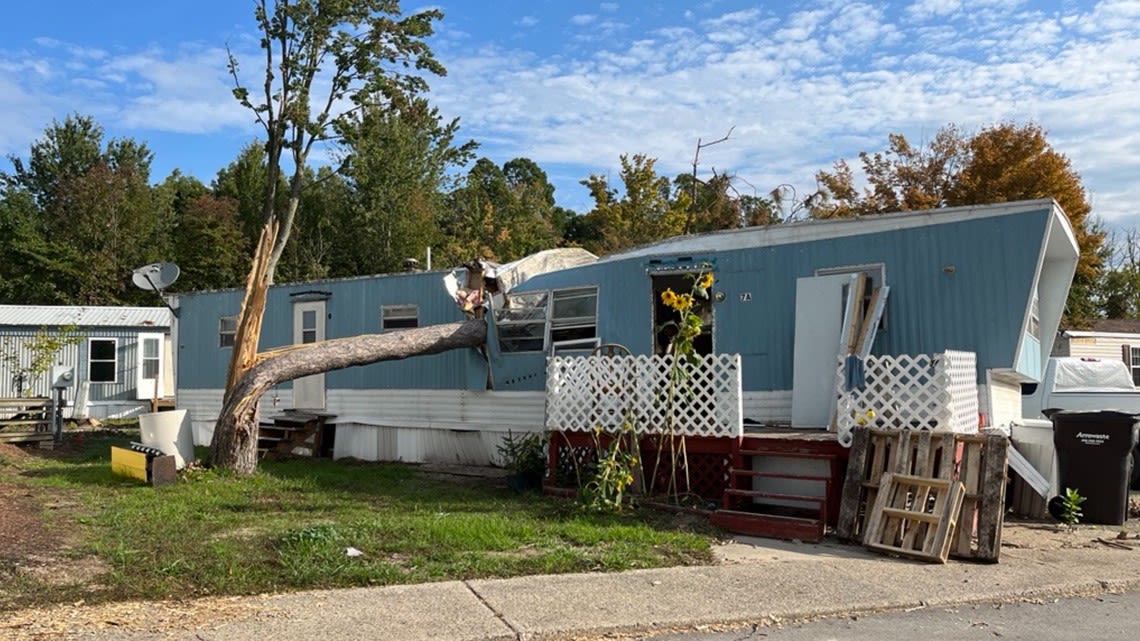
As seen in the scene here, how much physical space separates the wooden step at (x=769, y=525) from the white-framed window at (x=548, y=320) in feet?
13.7

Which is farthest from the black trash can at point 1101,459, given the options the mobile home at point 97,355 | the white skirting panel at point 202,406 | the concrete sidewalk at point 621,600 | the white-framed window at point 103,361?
the white-framed window at point 103,361

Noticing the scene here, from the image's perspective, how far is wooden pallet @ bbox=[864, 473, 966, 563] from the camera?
7.14m

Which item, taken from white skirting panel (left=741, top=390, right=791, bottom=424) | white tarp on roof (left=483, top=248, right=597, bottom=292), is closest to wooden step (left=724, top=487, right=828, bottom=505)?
white skirting panel (left=741, top=390, right=791, bottom=424)

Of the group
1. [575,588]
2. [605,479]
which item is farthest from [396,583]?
[605,479]

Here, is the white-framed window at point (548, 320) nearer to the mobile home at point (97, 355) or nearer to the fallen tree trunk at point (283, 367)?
the fallen tree trunk at point (283, 367)

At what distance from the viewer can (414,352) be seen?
39.2 feet

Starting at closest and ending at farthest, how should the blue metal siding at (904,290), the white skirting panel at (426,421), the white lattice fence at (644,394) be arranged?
1. the white lattice fence at (644,394)
2. the blue metal siding at (904,290)
3. the white skirting panel at (426,421)

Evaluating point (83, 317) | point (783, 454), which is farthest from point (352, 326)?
point (83, 317)

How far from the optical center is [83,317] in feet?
74.5

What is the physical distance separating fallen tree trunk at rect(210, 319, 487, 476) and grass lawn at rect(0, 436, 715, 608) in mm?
422

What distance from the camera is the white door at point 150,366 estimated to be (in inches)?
921

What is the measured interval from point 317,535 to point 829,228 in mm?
6842

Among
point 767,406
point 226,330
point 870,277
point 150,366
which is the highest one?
point 870,277

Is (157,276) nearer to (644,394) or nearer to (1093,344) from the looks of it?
(644,394)
